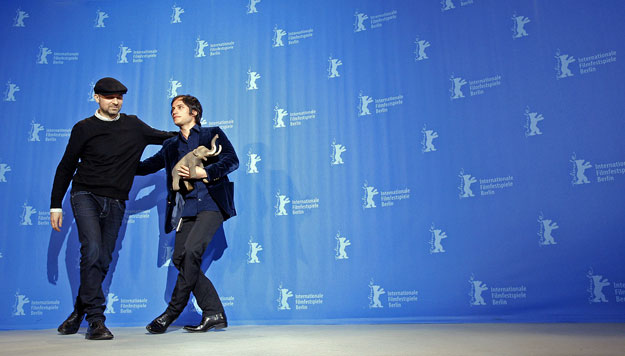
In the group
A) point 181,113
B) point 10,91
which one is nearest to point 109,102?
point 181,113

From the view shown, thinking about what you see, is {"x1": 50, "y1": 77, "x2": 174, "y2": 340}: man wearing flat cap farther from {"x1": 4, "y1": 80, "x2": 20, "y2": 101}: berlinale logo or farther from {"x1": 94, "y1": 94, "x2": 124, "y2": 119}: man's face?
{"x1": 4, "y1": 80, "x2": 20, "y2": 101}: berlinale logo

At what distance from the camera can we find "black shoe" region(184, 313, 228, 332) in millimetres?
3111

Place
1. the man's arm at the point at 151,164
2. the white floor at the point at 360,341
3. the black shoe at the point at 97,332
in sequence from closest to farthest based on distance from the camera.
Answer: the white floor at the point at 360,341, the black shoe at the point at 97,332, the man's arm at the point at 151,164

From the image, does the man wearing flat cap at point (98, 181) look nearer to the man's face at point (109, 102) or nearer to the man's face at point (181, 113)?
the man's face at point (109, 102)

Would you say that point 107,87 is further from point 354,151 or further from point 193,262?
point 354,151

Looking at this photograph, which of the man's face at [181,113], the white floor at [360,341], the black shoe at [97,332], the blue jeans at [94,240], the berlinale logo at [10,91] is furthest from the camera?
the berlinale logo at [10,91]

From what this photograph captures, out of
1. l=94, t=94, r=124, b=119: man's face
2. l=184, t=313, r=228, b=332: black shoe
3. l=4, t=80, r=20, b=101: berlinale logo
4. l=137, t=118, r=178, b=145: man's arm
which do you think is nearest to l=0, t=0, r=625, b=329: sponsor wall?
l=4, t=80, r=20, b=101: berlinale logo

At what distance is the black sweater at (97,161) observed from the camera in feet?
10.5

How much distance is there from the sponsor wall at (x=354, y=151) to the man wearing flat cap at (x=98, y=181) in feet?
2.80

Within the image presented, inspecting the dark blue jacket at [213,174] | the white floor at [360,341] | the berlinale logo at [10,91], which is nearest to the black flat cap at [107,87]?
the dark blue jacket at [213,174]

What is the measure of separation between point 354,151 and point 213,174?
1343 mm

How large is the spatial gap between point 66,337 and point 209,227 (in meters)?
1.14

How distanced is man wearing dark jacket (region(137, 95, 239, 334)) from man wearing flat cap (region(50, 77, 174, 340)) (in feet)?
0.79

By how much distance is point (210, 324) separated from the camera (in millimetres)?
3152
